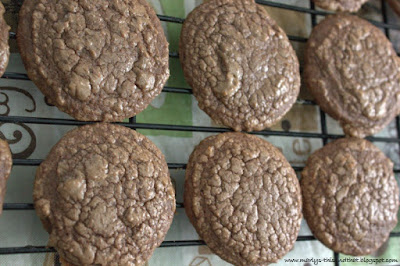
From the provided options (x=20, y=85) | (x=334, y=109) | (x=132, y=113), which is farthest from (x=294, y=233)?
(x=20, y=85)

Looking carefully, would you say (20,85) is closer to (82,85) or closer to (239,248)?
(82,85)

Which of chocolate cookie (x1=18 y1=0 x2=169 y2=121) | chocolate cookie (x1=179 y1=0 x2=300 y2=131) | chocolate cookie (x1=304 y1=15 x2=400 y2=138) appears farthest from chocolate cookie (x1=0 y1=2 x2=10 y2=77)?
chocolate cookie (x1=304 y1=15 x2=400 y2=138)

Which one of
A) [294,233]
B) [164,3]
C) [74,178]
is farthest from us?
[164,3]

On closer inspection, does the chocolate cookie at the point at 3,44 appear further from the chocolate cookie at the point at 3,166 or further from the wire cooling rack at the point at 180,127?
the chocolate cookie at the point at 3,166

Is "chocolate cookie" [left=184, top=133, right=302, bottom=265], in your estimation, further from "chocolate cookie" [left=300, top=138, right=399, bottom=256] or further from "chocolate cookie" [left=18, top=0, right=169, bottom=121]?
"chocolate cookie" [left=18, top=0, right=169, bottom=121]

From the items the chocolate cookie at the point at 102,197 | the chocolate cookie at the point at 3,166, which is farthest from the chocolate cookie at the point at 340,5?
the chocolate cookie at the point at 3,166

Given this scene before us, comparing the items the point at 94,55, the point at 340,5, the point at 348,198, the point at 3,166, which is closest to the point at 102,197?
the point at 3,166
